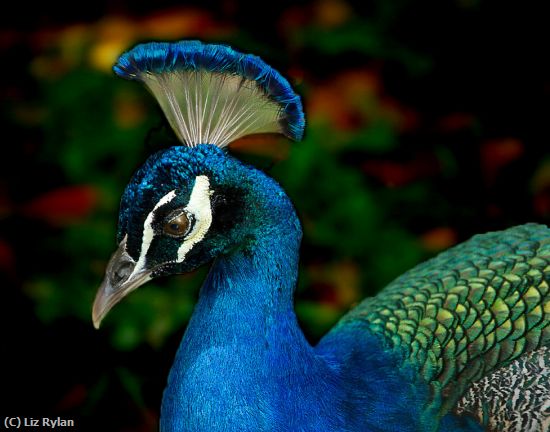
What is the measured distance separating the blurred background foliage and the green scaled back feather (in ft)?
1.82

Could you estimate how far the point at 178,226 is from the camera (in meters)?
1.35

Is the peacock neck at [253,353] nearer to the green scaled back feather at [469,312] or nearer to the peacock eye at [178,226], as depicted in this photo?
the peacock eye at [178,226]

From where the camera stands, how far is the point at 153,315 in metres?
2.40

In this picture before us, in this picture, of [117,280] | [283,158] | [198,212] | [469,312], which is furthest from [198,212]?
[283,158]

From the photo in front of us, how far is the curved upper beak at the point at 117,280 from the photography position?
1.38 metres

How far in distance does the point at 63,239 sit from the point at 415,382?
137 cm

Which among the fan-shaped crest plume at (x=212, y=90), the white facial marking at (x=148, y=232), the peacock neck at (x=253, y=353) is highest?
the fan-shaped crest plume at (x=212, y=90)

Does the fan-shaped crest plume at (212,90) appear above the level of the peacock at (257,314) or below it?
above

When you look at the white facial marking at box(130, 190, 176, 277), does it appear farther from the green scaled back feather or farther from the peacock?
the green scaled back feather

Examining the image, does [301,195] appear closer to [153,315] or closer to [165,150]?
[153,315]

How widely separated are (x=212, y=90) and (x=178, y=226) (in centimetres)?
21

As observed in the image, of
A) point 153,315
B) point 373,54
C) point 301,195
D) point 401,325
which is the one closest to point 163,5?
point 373,54

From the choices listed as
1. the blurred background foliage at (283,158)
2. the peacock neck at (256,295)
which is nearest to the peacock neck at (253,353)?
the peacock neck at (256,295)

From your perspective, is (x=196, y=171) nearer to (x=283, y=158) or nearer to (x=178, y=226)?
(x=178, y=226)
